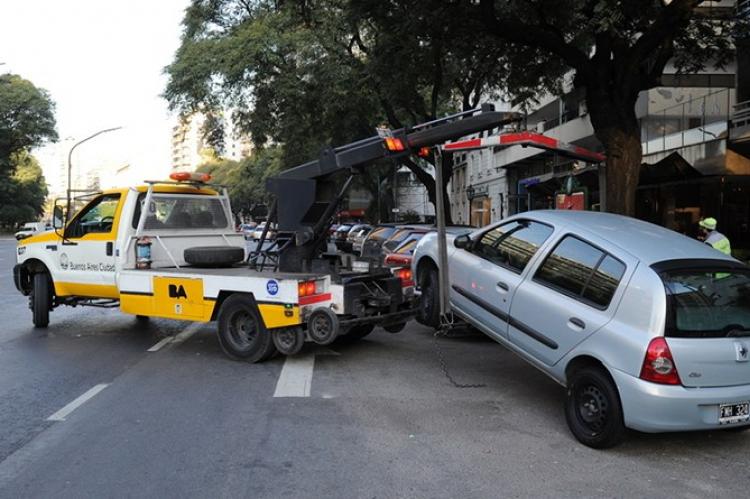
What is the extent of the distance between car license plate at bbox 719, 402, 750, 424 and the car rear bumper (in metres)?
0.03

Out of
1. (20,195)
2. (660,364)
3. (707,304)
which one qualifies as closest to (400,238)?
(707,304)

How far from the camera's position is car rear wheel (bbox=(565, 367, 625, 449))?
4.65 meters

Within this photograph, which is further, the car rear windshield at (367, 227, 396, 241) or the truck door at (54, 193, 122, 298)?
the car rear windshield at (367, 227, 396, 241)

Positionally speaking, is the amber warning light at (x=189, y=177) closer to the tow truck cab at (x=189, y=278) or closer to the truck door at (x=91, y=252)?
the tow truck cab at (x=189, y=278)

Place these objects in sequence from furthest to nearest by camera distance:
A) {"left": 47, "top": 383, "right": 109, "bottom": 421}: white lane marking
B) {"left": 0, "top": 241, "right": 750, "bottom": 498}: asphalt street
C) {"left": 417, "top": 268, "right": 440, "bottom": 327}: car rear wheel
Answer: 1. {"left": 417, "top": 268, "right": 440, "bottom": 327}: car rear wheel
2. {"left": 47, "top": 383, "right": 109, "bottom": 421}: white lane marking
3. {"left": 0, "top": 241, "right": 750, "bottom": 498}: asphalt street

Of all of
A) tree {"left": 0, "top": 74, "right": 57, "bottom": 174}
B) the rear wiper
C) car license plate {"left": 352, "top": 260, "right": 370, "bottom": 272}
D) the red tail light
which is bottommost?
the rear wiper

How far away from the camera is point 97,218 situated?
29.7 ft

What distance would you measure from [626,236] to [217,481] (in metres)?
3.81

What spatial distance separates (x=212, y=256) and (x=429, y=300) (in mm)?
2908

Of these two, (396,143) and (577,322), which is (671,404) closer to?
(577,322)

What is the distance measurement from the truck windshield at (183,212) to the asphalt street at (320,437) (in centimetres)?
199

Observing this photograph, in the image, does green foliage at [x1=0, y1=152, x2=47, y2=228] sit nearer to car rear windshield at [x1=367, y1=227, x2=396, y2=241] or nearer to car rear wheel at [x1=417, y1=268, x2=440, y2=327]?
car rear windshield at [x1=367, y1=227, x2=396, y2=241]

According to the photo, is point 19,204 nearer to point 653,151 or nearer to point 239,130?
point 239,130

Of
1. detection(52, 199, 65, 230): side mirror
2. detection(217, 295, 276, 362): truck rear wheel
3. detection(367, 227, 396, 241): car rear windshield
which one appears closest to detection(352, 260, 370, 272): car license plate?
detection(217, 295, 276, 362): truck rear wheel
